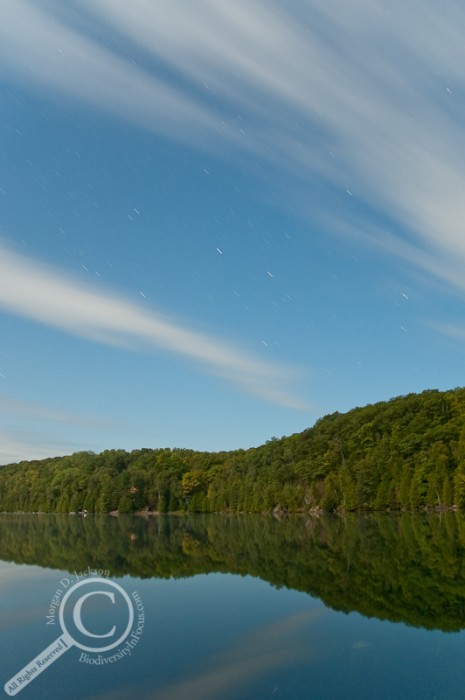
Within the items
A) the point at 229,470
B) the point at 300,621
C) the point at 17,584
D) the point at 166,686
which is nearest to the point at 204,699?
the point at 166,686

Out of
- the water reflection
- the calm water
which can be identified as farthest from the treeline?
the calm water

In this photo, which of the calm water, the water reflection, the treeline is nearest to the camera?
the calm water

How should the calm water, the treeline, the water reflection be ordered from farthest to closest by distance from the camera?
the treeline, the water reflection, the calm water

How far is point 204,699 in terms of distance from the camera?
13.0m

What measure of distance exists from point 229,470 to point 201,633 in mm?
164025

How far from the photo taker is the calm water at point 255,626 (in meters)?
14.0

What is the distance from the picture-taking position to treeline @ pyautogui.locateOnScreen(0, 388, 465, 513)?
349 ft

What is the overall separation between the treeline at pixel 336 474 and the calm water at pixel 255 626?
71.0m

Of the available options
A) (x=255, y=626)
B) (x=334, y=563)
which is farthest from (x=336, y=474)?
(x=255, y=626)

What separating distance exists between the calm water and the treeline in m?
71.0

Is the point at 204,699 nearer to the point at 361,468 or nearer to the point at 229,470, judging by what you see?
the point at 361,468

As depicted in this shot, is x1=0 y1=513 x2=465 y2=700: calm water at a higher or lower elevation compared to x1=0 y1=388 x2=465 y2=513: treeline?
lower

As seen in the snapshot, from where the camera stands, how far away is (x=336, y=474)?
13388 centimetres

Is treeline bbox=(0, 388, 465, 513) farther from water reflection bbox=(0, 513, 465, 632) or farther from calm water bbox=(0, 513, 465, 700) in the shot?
calm water bbox=(0, 513, 465, 700)
